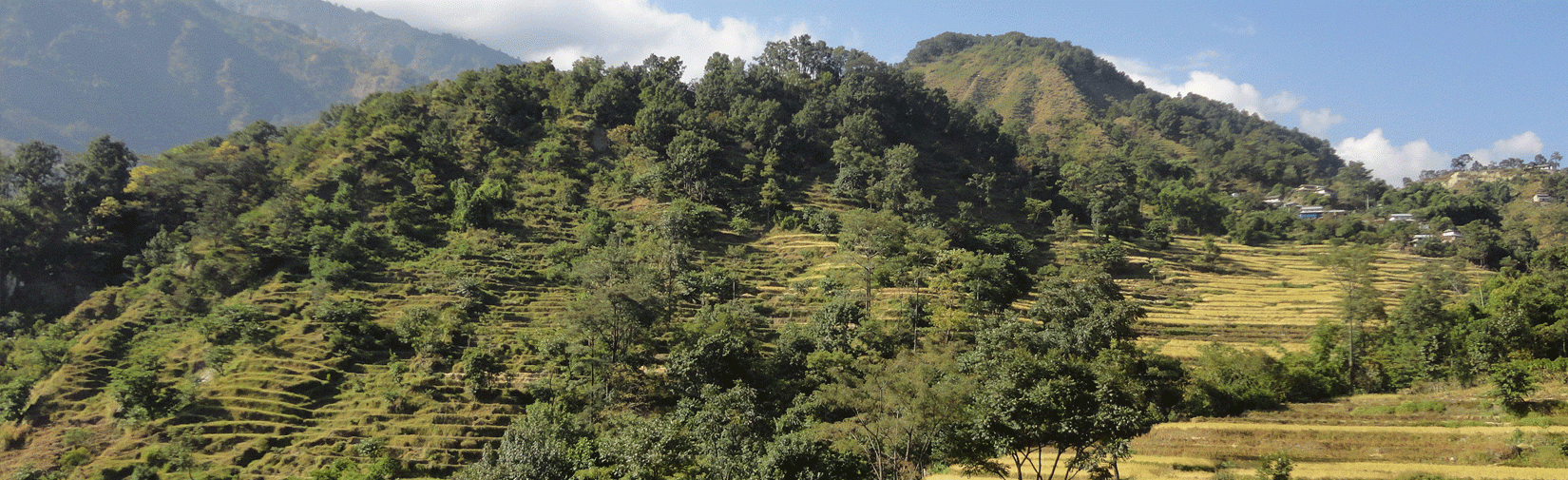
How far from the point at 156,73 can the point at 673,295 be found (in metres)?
191

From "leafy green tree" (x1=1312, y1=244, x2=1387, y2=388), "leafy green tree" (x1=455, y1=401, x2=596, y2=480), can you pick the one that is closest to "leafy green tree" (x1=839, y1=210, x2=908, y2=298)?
"leafy green tree" (x1=455, y1=401, x2=596, y2=480)

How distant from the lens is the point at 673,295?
103 ft

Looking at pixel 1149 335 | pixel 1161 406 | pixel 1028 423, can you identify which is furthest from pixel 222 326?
pixel 1149 335

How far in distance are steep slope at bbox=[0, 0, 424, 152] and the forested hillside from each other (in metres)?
128

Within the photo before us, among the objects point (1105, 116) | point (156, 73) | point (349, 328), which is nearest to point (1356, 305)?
point (349, 328)

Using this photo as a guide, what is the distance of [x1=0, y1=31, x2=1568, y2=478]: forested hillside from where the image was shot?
19.8m

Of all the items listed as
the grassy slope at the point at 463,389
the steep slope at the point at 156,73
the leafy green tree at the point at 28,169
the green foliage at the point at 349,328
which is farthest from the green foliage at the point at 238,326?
the steep slope at the point at 156,73

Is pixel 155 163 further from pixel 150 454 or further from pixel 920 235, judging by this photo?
pixel 920 235

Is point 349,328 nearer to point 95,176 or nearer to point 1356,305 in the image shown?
point 95,176

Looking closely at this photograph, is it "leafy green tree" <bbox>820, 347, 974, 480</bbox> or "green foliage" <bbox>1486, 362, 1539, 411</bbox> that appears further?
"green foliage" <bbox>1486, 362, 1539, 411</bbox>

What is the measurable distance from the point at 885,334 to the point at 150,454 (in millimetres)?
26160

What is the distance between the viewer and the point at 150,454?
69.3 ft

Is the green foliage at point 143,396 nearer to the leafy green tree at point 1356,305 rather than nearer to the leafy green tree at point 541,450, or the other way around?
the leafy green tree at point 541,450

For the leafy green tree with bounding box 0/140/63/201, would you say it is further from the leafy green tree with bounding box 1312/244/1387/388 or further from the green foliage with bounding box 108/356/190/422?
the leafy green tree with bounding box 1312/244/1387/388
